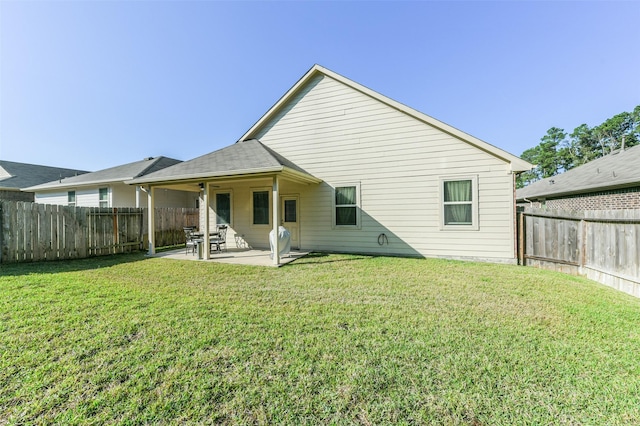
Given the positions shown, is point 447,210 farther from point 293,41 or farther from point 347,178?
point 293,41

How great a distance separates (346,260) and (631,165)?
1206 cm

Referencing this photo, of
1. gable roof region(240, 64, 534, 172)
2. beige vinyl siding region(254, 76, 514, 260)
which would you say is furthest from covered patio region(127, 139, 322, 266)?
gable roof region(240, 64, 534, 172)

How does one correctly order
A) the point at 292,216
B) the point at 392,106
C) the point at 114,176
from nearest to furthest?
the point at 392,106, the point at 292,216, the point at 114,176

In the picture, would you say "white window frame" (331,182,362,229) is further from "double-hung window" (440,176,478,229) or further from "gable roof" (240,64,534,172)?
"gable roof" (240,64,534,172)

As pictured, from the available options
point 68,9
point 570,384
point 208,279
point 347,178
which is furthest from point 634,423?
point 68,9

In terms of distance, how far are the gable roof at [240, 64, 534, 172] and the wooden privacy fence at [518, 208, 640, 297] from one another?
68.2 inches

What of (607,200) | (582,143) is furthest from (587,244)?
(582,143)

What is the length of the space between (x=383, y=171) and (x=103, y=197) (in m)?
15.2

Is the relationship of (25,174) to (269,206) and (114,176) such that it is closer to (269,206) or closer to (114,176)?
(114,176)

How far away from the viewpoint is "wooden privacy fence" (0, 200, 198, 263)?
7344mm

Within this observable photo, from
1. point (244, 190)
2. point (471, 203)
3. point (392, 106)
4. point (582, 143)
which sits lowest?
point (471, 203)

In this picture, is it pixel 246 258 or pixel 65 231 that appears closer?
pixel 65 231

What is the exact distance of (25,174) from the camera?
62.8 ft

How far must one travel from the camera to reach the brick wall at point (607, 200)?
8771 mm
